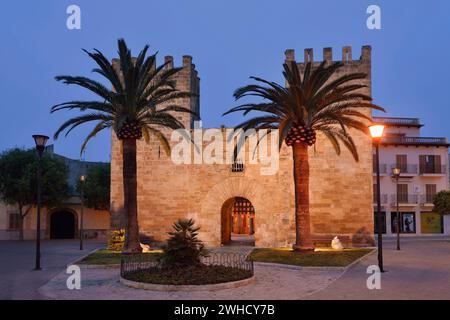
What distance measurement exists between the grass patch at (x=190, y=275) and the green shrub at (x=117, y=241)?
361 inches

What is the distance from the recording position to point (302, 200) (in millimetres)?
18578

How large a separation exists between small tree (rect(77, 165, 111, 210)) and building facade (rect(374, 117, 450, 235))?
23142 millimetres

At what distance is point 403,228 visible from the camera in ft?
132

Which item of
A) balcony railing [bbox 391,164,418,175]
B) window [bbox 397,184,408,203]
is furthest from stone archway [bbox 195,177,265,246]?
window [bbox 397,184,408,203]

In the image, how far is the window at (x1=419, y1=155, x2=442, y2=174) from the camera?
40.3 m

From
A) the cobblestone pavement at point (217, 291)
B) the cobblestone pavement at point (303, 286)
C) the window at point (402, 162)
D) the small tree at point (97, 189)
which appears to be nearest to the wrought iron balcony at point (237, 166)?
the cobblestone pavement at point (303, 286)

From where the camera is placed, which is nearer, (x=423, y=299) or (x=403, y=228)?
(x=423, y=299)

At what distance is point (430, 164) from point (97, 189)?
28.1 meters

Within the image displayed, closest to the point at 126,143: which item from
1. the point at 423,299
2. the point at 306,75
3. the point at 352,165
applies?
the point at 306,75

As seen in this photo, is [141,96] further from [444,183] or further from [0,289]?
[444,183]

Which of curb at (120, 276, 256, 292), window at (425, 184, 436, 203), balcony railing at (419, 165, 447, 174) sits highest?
balcony railing at (419, 165, 447, 174)

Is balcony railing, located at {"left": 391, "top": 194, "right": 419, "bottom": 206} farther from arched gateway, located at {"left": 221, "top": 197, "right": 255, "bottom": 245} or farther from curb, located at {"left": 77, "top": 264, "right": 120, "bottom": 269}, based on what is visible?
curb, located at {"left": 77, "top": 264, "right": 120, "bottom": 269}

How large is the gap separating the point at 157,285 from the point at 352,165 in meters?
14.5

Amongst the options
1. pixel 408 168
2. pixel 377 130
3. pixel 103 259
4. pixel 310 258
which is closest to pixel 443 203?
pixel 408 168
